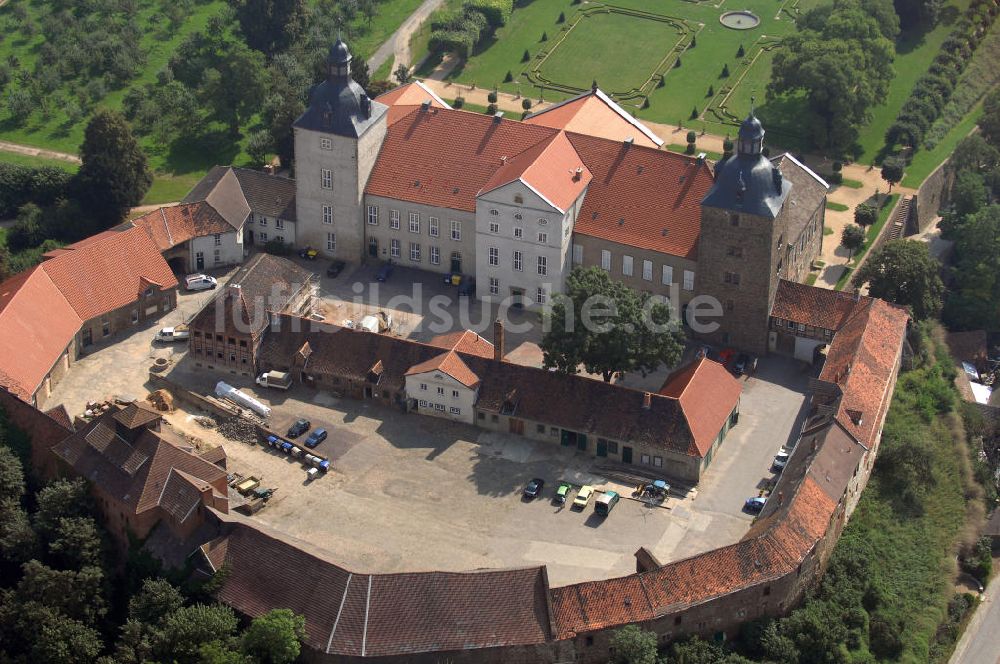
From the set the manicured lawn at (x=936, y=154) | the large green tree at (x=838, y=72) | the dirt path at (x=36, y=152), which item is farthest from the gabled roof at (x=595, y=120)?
the dirt path at (x=36, y=152)

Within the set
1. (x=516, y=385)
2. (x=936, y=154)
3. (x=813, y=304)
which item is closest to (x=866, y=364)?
(x=813, y=304)

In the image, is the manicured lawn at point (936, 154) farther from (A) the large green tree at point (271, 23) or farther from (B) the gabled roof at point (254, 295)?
(A) the large green tree at point (271, 23)

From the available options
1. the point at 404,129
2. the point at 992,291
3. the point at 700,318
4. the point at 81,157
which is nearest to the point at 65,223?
the point at 81,157

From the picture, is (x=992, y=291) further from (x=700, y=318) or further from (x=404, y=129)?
(x=404, y=129)

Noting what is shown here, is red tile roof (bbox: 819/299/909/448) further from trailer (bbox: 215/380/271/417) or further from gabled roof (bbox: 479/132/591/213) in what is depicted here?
trailer (bbox: 215/380/271/417)

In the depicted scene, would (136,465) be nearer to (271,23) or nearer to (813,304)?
(813,304)

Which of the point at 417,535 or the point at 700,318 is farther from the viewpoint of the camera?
the point at 700,318
